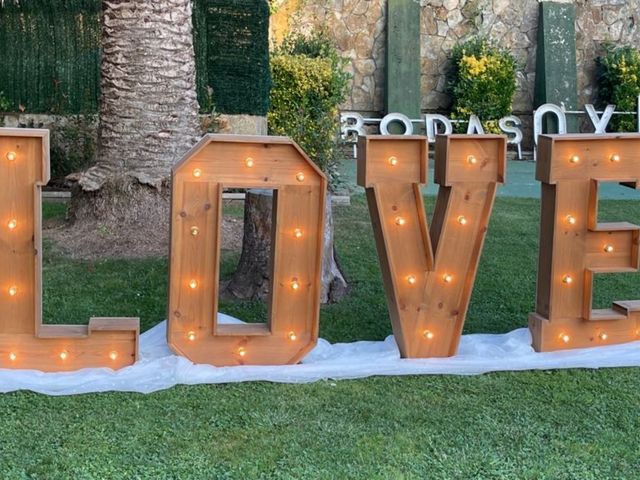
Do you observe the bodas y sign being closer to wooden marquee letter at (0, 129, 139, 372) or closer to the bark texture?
wooden marquee letter at (0, 129, 139, 372)

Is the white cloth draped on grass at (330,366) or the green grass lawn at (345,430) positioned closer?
the green grass lawn at (345,430)

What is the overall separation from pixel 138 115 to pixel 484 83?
7193 millimetres

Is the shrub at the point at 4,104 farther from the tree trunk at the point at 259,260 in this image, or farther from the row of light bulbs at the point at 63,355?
the row of light bulbs at the point at 63,355

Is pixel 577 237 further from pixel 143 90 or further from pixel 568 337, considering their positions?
pixel 143 90

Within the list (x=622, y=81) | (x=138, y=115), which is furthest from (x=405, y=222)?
(x=622, y=81)

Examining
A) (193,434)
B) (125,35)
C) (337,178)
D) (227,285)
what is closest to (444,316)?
(193,434)

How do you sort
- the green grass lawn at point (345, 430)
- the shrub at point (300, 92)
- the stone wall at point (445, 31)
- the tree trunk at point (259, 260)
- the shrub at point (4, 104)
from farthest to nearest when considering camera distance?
1. the stone wall at point (445, 31)
2. the shrub at point (300, 92)
3. the shrub at point (4, 104)
4. the tree trunk at point (259, 260)
5. the green grass lawn at point (345, 430)

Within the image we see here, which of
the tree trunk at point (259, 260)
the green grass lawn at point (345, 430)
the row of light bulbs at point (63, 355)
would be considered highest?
the tree trunk at point (259, 260)

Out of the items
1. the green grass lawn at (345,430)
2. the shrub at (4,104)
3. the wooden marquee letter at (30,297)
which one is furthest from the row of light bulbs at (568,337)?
the shrub at (4,104)

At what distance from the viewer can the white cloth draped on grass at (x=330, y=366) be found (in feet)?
11.2

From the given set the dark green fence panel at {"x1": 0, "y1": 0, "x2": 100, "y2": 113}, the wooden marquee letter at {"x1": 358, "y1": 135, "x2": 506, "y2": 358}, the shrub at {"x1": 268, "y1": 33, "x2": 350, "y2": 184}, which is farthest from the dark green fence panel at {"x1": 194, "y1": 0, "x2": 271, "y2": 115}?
the wooden marquee letter at {"x1": 358, "y1": 135, "x2": 506, "y2": 358}

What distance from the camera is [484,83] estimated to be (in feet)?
40.5

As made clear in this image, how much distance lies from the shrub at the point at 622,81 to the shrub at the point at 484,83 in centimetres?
161

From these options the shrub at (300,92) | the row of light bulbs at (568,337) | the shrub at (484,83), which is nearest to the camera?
the row of light bulbs at (568,337)
